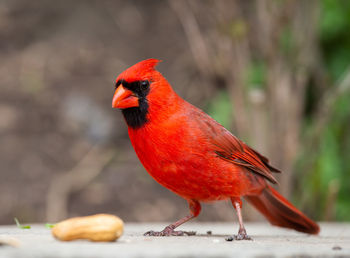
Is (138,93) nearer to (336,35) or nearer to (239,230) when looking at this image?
(239,230)

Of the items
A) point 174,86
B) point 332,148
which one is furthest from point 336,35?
point 174,86

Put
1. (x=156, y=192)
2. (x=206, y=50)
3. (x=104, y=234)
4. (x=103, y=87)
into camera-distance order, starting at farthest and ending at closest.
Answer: (x=103, y=87)
(x=156, y=192)
(x=206, y=50)
(x=104, y=234)

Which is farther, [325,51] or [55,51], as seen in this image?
[55,51]

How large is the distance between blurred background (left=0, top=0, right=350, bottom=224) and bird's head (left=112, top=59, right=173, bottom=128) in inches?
70.4

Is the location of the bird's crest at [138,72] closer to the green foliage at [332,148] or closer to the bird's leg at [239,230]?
the bird's leg at [239,230]

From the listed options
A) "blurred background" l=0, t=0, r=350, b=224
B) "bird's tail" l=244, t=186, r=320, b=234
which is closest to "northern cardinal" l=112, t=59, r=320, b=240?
"bird's tail" l=244, t=186, r=320, b=234

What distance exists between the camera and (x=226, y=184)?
8.73 ft

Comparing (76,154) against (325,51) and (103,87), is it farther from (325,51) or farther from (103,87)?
(325,51)

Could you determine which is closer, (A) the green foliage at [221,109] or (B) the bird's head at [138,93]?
(B) the bird's head at [138,93]

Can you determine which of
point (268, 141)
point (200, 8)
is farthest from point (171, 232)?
point (200, 8)

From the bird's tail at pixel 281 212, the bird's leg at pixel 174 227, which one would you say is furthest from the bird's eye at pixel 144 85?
the bird's tail at pixel 281 212

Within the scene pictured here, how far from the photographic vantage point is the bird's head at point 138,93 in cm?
261

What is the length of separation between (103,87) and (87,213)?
1949mm

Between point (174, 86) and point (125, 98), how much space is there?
4.03m
